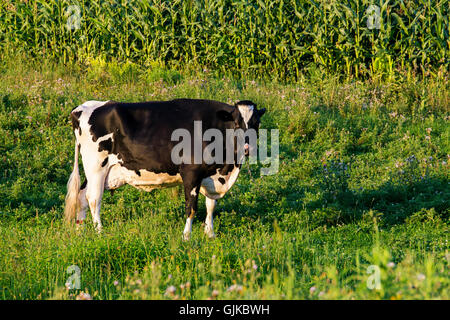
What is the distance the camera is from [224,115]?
8352 mm

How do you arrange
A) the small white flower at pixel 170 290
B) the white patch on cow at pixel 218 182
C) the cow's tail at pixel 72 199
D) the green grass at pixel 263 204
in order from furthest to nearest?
the cow's tail at pixel 72 199, the white patch on cow at pixel 218 182, the green grass at pixel 263 204, the small white flower at pixel 170 290

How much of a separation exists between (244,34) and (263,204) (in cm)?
642

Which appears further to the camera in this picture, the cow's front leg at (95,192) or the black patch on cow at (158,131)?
the cow's front leg at (95,192)

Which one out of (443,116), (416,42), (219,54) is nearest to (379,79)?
(416,42)

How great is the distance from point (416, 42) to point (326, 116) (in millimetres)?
3235

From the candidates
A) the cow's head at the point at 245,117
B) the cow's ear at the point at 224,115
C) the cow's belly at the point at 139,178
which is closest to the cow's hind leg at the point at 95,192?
the cow's belly at the point at 139,178

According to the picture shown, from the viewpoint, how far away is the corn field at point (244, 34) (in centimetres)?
1405

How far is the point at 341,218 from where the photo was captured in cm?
904

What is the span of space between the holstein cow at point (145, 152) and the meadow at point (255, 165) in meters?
0.48

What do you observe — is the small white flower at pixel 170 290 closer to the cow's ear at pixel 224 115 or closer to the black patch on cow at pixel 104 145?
the cow's ear at pixel 224 115

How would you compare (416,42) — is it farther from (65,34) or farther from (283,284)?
(283,284)

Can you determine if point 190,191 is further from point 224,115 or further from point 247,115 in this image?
point 247,115

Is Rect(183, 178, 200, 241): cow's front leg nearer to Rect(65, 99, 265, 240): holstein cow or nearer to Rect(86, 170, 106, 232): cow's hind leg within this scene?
Rect(65, 99, 265, 240): holstein cow

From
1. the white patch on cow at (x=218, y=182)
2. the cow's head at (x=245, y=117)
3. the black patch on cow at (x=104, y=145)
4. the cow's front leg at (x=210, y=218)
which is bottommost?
the cow's front leg at (x=210, y=218)
